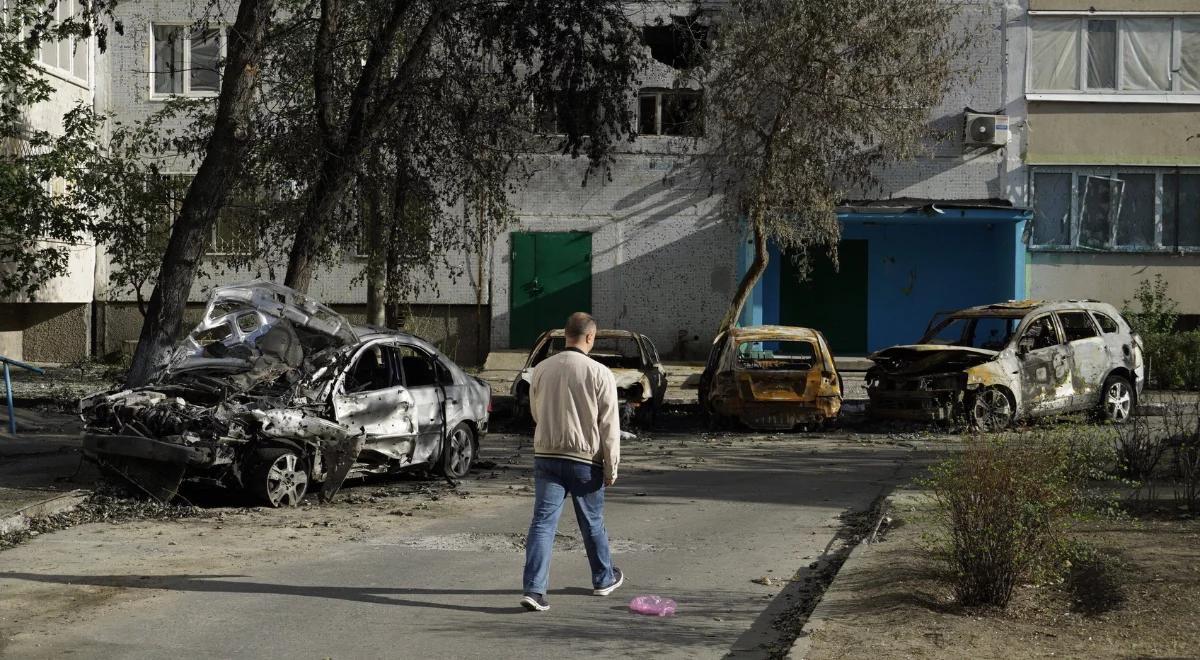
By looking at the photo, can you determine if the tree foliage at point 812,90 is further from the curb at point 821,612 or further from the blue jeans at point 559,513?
the blue jeans at point 559,513

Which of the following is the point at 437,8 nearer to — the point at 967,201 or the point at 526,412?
the point at 526,412

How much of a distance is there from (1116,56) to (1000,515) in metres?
23.4

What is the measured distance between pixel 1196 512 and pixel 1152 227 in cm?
1944

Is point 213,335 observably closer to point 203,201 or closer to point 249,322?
point 249,322

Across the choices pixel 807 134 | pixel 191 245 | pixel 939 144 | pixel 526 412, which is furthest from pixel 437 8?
pixel 939 144

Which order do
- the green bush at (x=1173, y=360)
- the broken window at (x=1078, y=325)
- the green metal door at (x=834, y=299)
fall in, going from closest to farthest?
the broken window at (x=1078, y=325), the green bush at (x=1173, y=360), the green metal door at (x=834, y=299)

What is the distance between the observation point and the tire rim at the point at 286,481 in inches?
467

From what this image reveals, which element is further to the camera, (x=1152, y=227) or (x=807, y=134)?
(x=1152, y=227)

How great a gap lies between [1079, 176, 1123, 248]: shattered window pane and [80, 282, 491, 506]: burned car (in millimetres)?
18906

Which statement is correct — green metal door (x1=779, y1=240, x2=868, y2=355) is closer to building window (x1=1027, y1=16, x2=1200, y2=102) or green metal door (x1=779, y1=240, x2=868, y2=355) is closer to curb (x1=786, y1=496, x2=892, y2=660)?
building window (x1=1027, y1=16, x2=1200, y2=102)

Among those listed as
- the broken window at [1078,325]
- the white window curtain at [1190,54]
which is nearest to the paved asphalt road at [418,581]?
the broken window at [1078,325]

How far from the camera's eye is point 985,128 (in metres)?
27.7

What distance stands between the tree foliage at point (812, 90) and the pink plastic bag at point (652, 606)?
15.3 m

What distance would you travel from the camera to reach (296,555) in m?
9.76
